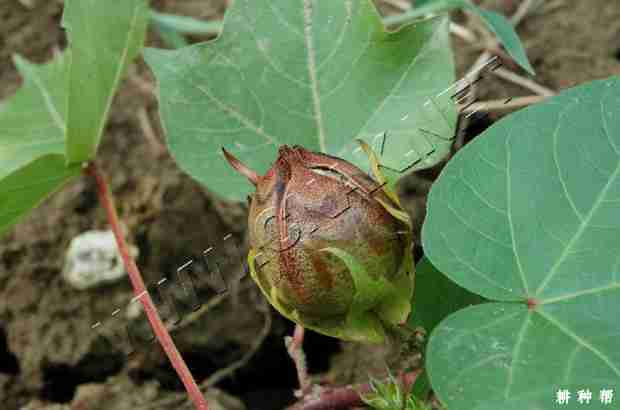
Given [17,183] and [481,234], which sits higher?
[17,183]

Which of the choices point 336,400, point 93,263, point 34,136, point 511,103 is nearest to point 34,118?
point 34,136

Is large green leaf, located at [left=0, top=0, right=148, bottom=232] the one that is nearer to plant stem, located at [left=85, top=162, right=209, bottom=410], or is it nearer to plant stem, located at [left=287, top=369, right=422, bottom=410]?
plant stem, located at [left=85, top=162, right=209, bottom=410]

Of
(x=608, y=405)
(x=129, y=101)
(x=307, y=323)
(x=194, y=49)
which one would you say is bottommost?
(x=608, y=405)

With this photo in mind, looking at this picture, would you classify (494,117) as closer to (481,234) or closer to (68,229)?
(481,234)

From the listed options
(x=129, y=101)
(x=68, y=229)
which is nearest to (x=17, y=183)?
(x=68, y=229)

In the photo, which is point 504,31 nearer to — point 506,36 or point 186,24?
point 506,36

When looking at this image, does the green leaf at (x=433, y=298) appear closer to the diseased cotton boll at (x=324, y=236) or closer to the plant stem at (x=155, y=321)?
the diseased cotton boll at (x=324, y=236)

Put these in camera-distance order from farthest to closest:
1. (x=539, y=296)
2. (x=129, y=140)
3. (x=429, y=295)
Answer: (x=129, y=140) < (x=429, y=295) < (x=539, y=296)

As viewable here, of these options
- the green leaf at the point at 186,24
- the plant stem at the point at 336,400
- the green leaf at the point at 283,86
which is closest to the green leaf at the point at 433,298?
the plant stem at the point at 336,400
